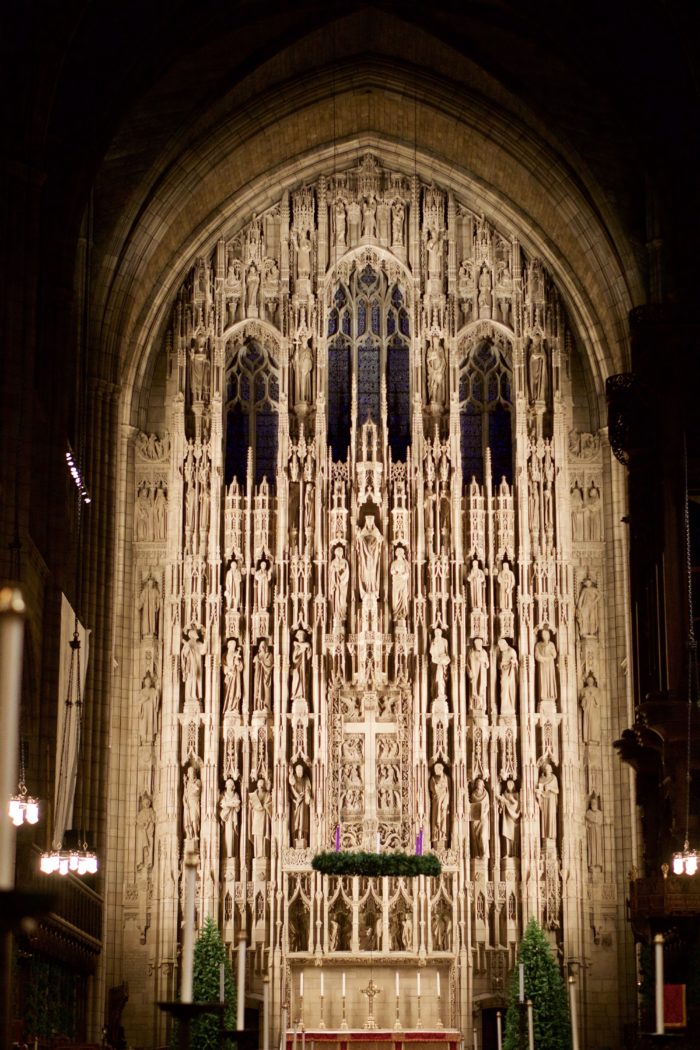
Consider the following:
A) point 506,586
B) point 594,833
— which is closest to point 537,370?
point 506,586

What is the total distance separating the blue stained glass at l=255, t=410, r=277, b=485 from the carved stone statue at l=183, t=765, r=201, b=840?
19.8ft

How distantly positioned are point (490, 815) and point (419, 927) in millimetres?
2448

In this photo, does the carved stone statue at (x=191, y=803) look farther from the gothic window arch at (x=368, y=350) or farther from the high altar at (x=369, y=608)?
the gothic window arch at (x=368, y=350)

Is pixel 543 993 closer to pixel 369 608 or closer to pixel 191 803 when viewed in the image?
pixel 191 803

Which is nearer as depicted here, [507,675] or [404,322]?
[507,675]

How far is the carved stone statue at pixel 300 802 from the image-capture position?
30219 mm

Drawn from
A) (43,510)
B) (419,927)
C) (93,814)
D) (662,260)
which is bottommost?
(419,927)

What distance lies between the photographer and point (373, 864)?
2512cm

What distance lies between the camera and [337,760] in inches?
1206

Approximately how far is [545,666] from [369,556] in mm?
3955

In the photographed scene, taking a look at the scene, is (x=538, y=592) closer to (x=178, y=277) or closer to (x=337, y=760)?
(x=337, y=760)

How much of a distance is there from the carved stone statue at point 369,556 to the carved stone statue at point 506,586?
236 centimetres

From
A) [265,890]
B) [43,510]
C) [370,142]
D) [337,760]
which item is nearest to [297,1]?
[370,142]

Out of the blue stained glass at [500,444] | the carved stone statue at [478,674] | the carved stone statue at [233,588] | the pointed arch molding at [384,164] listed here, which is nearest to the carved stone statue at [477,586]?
the carved stone statue at [478,674]
